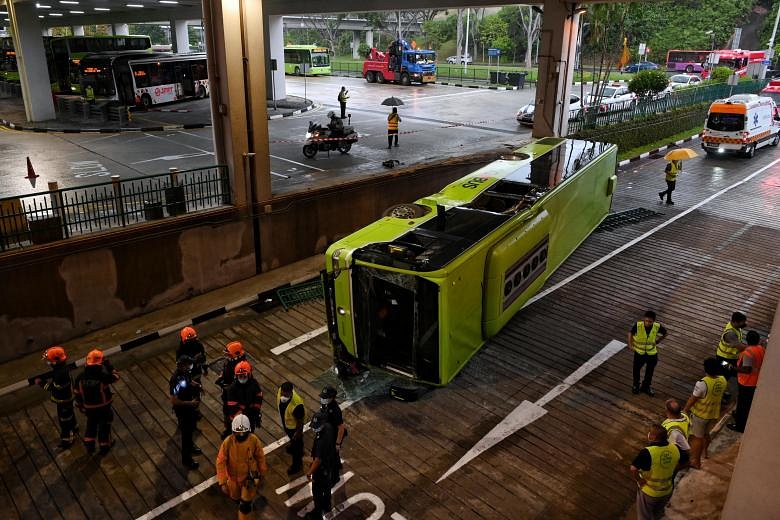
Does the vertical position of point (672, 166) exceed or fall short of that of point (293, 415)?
it exceeds it

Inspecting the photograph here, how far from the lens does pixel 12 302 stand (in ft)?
32.7

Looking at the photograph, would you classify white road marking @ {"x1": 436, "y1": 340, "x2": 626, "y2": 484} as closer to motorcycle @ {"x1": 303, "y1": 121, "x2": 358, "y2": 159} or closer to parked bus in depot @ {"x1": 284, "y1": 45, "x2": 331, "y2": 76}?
motorcycle @ {"x1": 303, "y1": 121, "x2": 358, "y2": 159}

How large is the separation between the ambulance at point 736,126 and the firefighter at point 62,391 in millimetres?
23435

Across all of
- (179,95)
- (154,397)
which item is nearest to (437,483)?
(154,397)

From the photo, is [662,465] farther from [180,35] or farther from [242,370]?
[180,35]

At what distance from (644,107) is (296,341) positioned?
21277 millimetres

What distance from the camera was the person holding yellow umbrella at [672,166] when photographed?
15711mm

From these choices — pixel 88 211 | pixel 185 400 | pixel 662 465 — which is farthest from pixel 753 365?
pixel 88 211

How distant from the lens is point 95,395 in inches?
284

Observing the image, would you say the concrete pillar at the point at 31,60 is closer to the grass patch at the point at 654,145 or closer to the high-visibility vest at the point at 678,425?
the grass patch at the point at 654,145

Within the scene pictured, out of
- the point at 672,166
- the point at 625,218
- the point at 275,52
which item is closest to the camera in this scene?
the point at 625,218

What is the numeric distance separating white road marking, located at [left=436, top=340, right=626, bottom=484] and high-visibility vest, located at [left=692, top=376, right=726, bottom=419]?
6.61ft

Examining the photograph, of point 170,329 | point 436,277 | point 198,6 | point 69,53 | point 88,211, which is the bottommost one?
point 170,329

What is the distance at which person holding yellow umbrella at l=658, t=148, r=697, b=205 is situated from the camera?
15711mm
